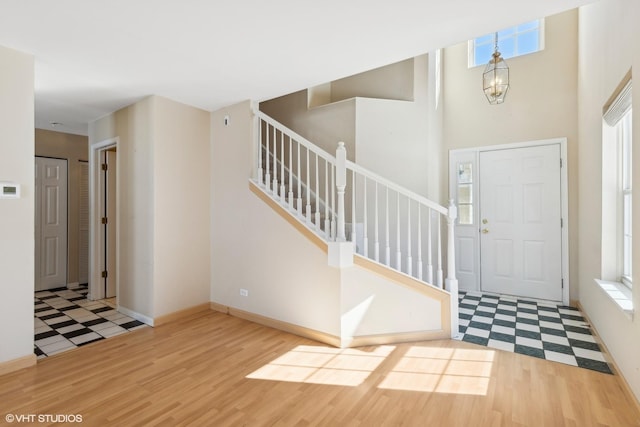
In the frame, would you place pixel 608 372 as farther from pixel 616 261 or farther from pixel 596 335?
pixel 616 261

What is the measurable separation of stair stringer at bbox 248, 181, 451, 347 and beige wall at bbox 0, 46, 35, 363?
7.67 ft

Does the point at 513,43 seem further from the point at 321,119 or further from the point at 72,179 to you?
the point at 72,179

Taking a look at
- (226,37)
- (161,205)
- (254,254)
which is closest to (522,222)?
(254,254)

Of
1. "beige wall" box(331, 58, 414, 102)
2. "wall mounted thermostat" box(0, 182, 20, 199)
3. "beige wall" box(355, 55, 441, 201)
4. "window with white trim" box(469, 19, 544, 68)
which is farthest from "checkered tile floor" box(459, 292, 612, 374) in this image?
"wall mounted thermostat" box(0, 182, 20, 199)

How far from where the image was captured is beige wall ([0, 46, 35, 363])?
2346mm

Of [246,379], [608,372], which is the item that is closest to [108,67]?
[246,379]

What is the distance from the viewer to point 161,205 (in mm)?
3406

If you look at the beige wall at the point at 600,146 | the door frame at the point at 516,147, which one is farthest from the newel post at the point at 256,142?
the beige wall at the point at 600,146

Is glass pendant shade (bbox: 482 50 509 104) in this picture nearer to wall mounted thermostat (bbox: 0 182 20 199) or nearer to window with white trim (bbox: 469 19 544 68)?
window with white trim (bbox: 469 19 544 68)

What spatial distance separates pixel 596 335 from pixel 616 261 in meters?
0.78

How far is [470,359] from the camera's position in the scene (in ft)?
8.36

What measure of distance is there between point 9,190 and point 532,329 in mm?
4905

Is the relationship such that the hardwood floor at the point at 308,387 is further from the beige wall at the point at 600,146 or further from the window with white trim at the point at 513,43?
the window with white trim at the point at 513,43

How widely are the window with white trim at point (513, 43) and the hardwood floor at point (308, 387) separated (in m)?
4.07
